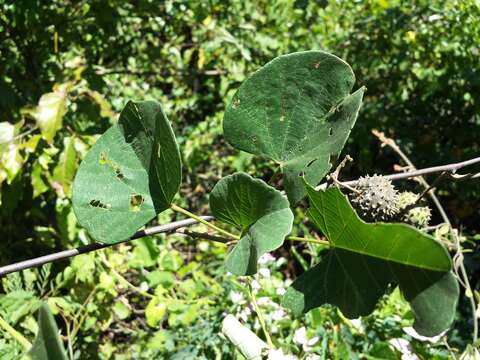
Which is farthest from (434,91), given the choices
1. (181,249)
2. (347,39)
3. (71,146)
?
(71,146)

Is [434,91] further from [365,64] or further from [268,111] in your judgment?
[268,111]

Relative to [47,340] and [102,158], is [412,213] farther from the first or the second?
[47,340]

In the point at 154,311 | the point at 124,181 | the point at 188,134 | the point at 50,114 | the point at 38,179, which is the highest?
the point at 124,181

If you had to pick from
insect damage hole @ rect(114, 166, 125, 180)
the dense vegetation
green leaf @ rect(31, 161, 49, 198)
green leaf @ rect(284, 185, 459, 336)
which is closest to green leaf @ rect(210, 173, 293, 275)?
green leaf @ rect(284, 185, 459, 336)

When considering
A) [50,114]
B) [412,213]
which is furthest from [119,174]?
[50,114]

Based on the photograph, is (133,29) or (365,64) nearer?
(133,29)
